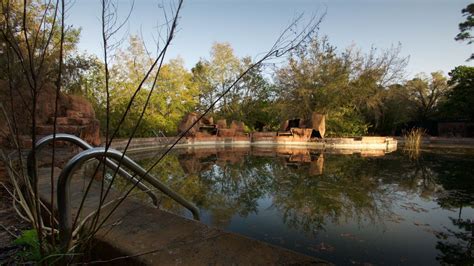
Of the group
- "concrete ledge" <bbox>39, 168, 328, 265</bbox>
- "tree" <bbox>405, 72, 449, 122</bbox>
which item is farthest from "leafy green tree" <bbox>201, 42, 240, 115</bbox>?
"concrete ledge" <bbox>39, 168, 328, 265</bbox>

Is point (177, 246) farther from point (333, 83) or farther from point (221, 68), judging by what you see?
point (221, 68)

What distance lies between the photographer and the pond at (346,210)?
2.61 meters

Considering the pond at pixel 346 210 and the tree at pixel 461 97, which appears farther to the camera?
the tree at pixel 461 97

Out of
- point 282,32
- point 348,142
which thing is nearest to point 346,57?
point 348,142

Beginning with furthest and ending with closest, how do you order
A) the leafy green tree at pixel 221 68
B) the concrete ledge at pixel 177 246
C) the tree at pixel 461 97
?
1. the leafy green tree at pixel 221 68
2. the tree at pixel 461 97
3. the concrete ledge at pixel 177 246

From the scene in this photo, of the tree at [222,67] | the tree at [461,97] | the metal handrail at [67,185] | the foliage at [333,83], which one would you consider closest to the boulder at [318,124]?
the foliage at [333,83]

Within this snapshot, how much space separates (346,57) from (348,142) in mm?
7554

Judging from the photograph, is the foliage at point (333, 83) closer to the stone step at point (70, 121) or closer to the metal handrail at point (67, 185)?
the stone step at point (70, 121)

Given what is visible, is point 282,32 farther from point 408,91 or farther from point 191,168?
point 408,91

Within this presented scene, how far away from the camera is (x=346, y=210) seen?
3.75 m

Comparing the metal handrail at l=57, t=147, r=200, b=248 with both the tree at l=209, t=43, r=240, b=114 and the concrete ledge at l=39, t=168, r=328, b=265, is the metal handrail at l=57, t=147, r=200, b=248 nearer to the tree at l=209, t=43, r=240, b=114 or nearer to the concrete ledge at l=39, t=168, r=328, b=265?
the concrete ledge at l=39, t=168, r=328, b=265

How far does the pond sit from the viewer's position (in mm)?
2613

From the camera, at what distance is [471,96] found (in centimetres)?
2100

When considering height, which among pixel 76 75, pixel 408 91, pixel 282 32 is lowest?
pixel 282 32
